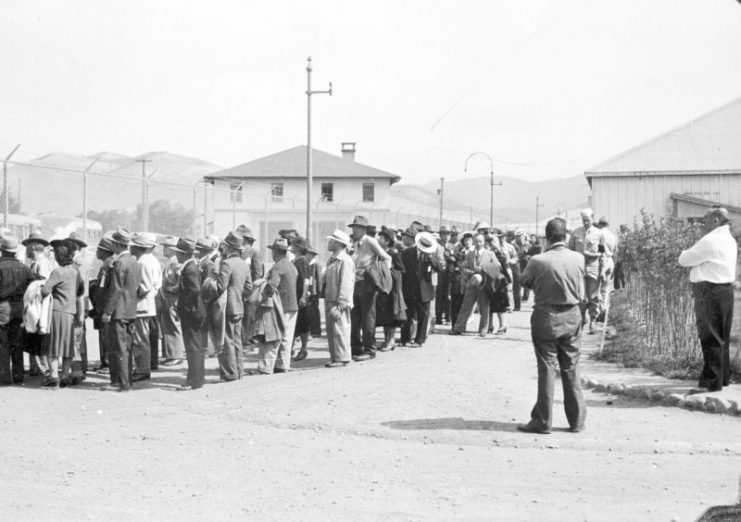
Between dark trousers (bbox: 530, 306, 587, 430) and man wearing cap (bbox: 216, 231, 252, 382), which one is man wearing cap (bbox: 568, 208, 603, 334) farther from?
dark trousers (bbox: 530, 306, 587, 430)

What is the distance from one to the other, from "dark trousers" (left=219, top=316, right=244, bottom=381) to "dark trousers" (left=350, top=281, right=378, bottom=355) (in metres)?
2.11

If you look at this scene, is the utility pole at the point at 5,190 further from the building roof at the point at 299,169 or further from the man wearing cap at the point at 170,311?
the building roof at the point at 299,169

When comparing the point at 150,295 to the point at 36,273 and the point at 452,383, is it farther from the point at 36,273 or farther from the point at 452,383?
the point at 452,383

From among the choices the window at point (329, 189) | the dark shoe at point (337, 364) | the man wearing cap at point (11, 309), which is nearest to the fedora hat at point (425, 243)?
the dark shoe at point (337, 364)

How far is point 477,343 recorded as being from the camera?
46.9ft

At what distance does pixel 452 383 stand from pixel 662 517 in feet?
16.2

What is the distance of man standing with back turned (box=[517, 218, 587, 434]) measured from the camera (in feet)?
25.8

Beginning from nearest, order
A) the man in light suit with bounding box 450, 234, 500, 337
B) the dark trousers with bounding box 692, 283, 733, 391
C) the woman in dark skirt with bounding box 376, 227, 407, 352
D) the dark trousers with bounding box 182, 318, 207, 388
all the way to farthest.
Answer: the dark trousers with bounding box 692, 283, 733, 391
the dark trousers with bounding box 182, 318, 207, 388
the woman in dark skirt with bounding box 376, 227, 407, 352
the man in light suit with bounding box 450, 234, 500, 337

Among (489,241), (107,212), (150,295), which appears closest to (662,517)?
(150,295)

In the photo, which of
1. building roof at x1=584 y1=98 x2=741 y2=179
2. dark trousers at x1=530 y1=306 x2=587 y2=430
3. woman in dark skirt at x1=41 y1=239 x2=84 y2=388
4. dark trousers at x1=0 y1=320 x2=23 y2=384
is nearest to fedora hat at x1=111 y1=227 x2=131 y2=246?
woman in dark skirt at x1=41 y1=239 x2=84 y2=388

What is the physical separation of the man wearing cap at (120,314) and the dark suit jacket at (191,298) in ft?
2.16

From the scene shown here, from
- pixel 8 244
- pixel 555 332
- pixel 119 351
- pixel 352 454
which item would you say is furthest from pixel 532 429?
pixel 8 244

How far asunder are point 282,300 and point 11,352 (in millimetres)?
3461

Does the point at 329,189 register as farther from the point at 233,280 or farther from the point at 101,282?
the point at 233,280
